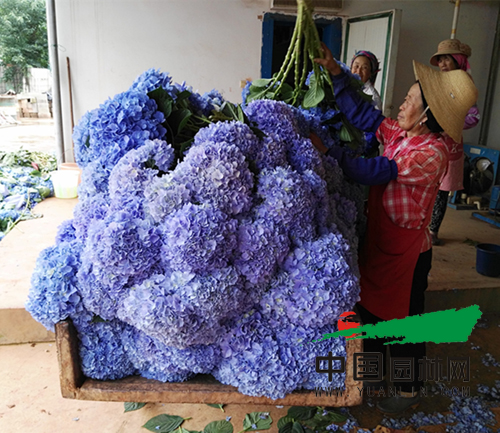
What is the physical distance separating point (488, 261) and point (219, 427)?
2.36m

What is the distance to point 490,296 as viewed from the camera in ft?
10.1

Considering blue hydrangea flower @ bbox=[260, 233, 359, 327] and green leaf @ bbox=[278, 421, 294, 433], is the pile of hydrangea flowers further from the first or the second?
green leaf @ bbox=[278, 421, 294, 433]

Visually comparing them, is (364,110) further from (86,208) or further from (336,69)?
(86,208)

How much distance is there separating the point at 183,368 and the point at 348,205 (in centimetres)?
85

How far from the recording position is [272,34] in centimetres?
548

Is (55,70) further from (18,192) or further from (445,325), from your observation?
(445,325)

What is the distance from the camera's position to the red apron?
185 cm

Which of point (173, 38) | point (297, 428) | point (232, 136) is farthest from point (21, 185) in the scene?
point (232, 136)

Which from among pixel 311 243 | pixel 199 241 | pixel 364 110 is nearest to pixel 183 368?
pixel 199 241

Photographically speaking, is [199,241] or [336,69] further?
[336,69]

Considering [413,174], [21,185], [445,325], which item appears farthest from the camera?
[21,185]

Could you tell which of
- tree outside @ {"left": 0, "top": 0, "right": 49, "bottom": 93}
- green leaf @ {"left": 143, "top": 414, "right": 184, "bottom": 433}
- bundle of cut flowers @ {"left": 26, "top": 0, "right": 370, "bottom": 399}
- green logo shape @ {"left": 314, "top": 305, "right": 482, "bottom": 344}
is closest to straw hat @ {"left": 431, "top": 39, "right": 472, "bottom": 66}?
green logo shape @ {"left": 314, "top": 305, "right": 482, "bottom": 344}

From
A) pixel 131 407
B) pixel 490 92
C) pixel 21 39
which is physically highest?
pixel 21 39

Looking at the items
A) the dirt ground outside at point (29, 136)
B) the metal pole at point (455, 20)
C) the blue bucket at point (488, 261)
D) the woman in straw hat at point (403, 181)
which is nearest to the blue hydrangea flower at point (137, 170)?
the woman in straw hat at point (403, 181)
